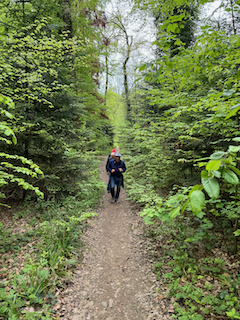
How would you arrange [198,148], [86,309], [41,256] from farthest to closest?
[198,148], [41,256], [86,309]

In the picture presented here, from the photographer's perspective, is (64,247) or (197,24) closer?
(64,247)

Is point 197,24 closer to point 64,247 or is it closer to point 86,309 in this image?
point 64,247

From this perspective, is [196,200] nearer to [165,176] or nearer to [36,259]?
[36,259]

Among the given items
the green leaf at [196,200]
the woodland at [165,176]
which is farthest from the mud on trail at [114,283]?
the green leaf at [196,200]

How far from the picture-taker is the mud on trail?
10.4ft

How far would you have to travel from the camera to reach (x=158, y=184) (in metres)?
7.15

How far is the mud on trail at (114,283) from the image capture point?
3.16m

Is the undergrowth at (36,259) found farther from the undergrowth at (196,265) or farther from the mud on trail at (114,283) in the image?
the undergrowth at (196,265)

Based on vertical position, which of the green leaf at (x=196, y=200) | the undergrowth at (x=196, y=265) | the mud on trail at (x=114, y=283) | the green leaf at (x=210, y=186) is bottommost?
the mud on trail at (x=114, y=283)

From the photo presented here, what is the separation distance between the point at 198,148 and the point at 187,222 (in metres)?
2.08

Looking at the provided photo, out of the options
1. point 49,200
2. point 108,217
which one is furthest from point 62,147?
point 108,217

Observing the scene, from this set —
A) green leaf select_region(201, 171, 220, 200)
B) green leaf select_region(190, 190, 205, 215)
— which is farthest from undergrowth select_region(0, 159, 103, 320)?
green leaf select_region(201, 171, 220, 200)

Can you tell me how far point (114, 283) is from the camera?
3836 millimetres

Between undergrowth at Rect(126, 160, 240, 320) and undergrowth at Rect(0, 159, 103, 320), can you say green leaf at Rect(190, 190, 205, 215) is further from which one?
undergrowth at Rect(0, 159, 103, 320)
